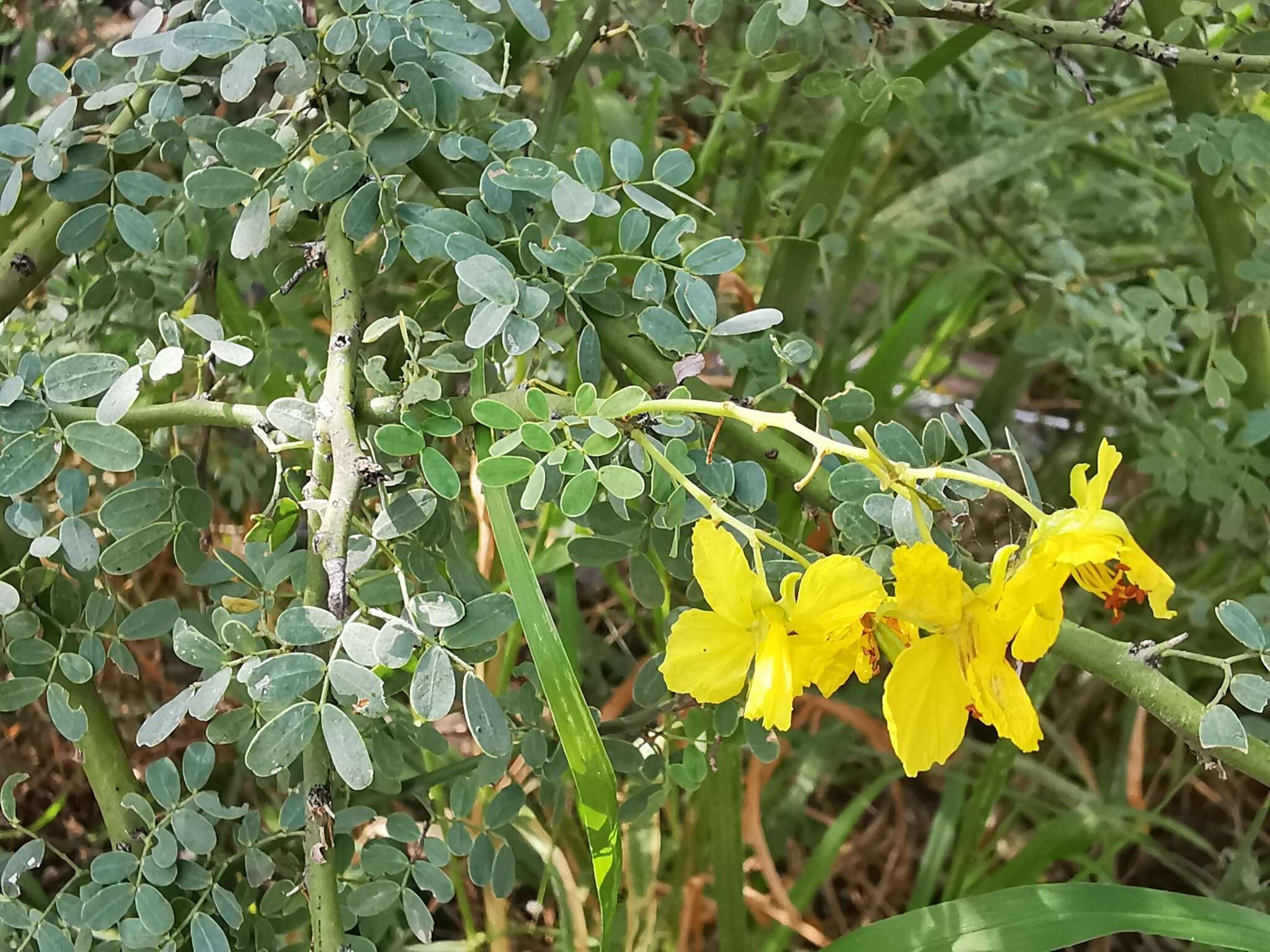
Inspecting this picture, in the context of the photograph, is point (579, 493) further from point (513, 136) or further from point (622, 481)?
point (513, 136)

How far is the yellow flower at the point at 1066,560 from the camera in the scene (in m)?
0.33

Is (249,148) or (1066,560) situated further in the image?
(249,148)

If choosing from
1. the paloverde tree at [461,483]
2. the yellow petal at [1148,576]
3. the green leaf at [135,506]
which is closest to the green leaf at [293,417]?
the paloverde tree at [461,483]

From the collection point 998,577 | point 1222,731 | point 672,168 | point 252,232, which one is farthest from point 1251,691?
point 252,232

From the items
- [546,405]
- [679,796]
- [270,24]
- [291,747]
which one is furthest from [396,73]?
[679,796]

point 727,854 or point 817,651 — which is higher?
point 817,651

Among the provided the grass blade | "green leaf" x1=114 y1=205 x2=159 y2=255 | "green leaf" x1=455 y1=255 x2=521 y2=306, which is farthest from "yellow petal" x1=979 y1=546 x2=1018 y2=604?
the grass blade

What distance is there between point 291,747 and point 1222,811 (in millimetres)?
1099

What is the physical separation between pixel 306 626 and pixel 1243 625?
392mm

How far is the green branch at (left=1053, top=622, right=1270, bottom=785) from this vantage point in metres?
0.40

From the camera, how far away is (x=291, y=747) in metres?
0.37

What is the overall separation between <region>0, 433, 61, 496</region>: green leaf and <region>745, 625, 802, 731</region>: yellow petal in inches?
12.4

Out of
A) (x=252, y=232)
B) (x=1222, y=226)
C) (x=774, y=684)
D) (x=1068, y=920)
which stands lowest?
(x=1068, y=920)

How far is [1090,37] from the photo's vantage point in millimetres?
511
